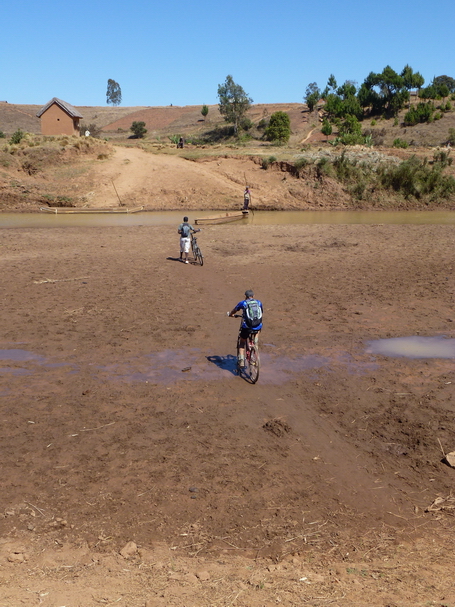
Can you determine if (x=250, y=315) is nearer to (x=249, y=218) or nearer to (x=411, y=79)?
(x=249, y=218)

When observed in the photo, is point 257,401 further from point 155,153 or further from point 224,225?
point 155,153

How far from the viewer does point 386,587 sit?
4.65m

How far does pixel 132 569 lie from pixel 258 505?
1.62m

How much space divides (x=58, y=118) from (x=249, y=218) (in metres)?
25.8

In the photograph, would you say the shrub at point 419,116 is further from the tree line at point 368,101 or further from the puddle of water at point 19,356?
the puddle of water at point 19,356

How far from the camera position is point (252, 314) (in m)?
9.10

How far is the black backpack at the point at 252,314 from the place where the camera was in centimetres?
909

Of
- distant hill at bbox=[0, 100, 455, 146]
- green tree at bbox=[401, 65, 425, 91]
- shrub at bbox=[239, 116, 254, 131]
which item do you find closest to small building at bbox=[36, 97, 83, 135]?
distant hill at bbox=[0, 100, 455, 146]

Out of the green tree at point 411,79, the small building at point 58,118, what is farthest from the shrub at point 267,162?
the green tree at point 411,79

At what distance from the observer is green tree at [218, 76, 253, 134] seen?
80.4 meters

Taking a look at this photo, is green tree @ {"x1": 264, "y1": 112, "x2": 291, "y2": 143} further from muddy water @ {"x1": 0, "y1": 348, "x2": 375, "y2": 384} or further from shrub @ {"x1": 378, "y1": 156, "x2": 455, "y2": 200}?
muddy water @ {"x1": 0, "y1": 348, "x2": 375, "y2": 384}

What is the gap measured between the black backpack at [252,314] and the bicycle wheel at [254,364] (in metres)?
0.38

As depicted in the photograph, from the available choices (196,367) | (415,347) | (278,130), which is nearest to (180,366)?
(196,367)

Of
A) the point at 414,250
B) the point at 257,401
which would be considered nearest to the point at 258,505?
the point at 257,401
